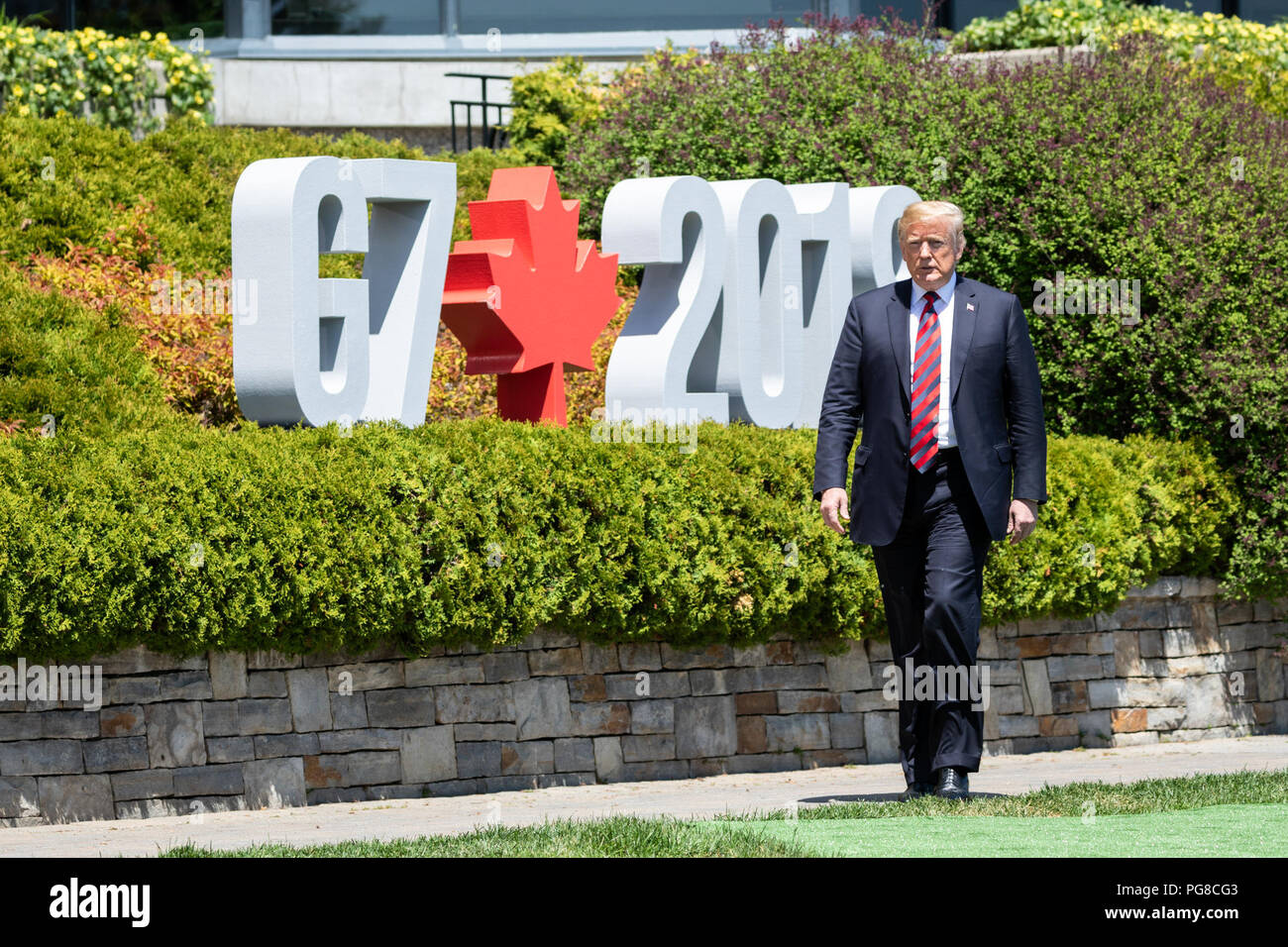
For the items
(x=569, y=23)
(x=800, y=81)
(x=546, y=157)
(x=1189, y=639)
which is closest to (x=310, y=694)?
(x=1189, y=639)

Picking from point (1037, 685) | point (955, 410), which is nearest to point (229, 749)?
point (955, 410)

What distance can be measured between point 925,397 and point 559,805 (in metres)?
2.45

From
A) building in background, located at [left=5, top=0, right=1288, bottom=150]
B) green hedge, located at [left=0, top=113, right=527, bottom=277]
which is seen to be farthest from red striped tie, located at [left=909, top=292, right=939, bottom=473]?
building in background, located at [left=5, top=0, right=1288, bottom=150]

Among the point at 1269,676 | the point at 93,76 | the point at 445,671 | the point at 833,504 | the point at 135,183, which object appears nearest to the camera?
the point at 833,504

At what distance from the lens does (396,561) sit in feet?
25.0

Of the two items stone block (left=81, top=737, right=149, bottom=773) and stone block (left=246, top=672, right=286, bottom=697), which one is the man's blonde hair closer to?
stone block (left=246, top=672, right=286, bottom=697)

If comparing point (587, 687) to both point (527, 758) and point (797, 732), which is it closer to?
point (527, 758)

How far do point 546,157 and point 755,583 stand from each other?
8.84 metres

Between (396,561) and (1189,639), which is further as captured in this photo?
(1189,639)

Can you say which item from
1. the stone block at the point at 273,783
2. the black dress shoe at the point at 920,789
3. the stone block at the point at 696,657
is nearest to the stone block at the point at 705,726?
the stone block at the point at 696,657

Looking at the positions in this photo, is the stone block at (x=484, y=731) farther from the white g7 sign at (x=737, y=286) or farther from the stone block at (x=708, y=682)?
the white g7 sign at (x=737, y=286)

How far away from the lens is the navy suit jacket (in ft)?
21.6

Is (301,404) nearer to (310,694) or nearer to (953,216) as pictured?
(310,694)

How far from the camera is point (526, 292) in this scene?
9.28 m
